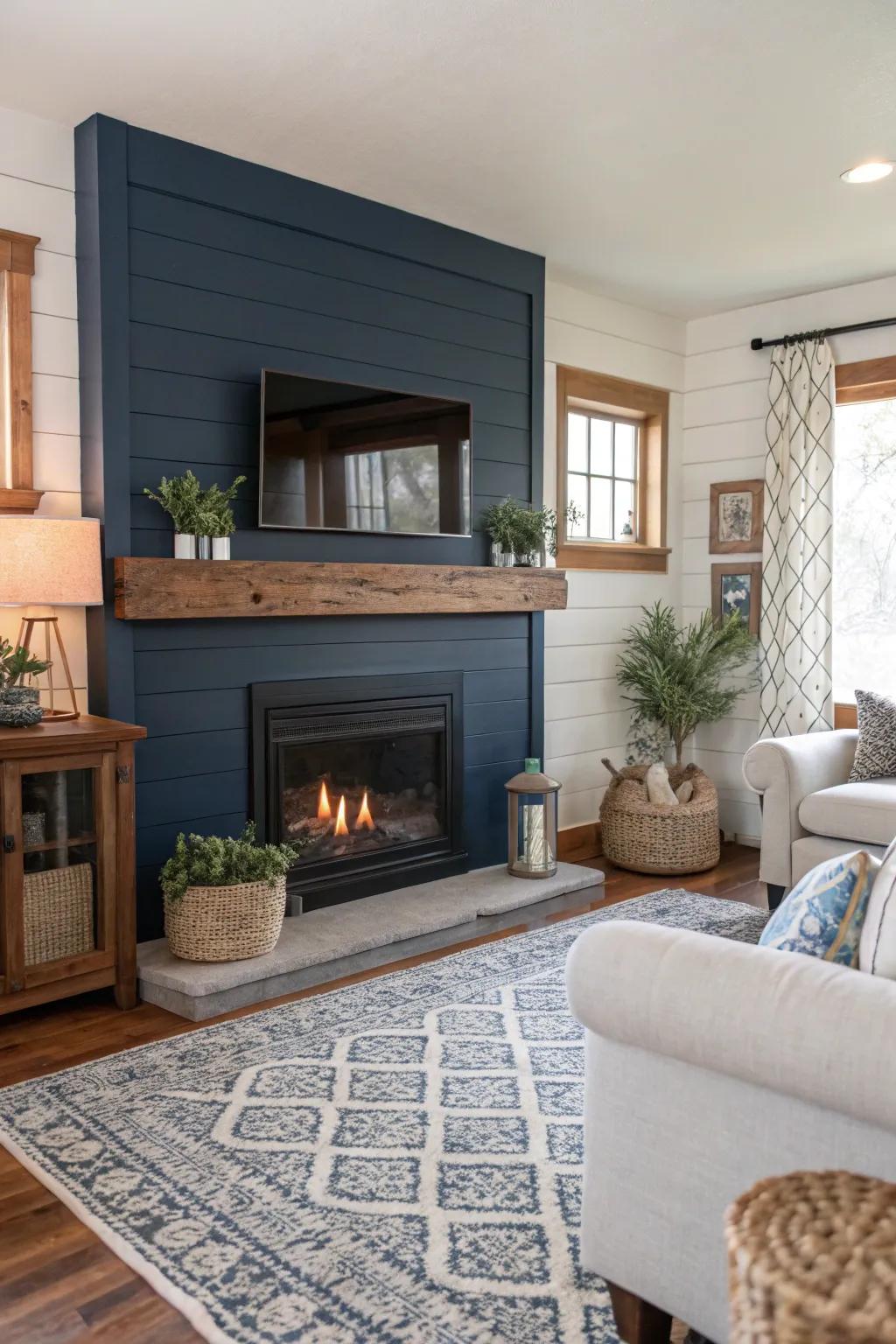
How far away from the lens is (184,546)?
3.42m

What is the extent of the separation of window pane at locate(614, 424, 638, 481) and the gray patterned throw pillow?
1.91 metres

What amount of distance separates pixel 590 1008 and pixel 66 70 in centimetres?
281

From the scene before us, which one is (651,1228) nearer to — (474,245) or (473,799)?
(473,799)

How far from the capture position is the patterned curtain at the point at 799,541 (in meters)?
5.11

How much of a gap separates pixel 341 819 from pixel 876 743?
2042mm

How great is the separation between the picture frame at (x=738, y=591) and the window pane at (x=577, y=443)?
930 mm

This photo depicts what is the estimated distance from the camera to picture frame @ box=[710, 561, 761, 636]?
5473mm

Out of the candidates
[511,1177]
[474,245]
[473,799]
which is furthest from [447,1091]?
[474,245]

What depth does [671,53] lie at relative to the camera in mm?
2920

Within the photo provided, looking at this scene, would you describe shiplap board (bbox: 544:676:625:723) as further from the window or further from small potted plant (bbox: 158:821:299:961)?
small potted plant (bbox: 158:821:299:961)

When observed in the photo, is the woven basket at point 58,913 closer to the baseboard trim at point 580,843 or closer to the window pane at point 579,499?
the baseboard trim at point 580,843

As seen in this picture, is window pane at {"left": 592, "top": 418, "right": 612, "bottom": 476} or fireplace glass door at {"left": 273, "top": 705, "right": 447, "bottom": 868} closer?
fireplace glass door at {"left": 273, "top": 705, "right": 447, "bottom": 868}

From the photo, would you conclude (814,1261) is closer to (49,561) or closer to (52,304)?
(49,561)

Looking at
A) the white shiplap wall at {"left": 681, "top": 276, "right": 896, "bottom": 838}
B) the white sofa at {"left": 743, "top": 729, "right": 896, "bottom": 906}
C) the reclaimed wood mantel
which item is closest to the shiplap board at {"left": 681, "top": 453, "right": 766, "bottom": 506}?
the white shiplap wall at {"left": 681, "top": 276, "right": 896, "bottom": 838}
